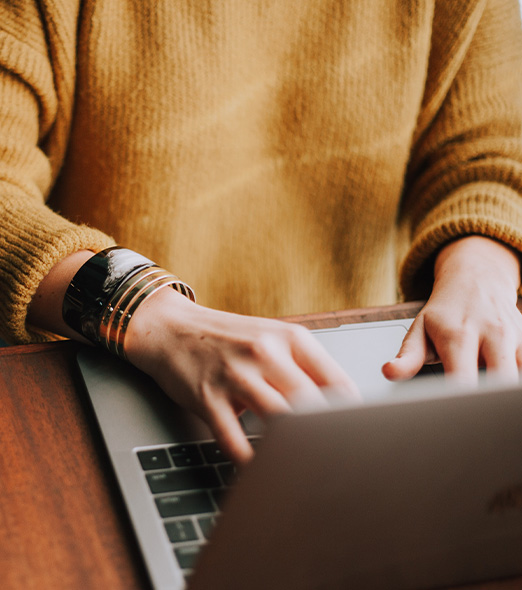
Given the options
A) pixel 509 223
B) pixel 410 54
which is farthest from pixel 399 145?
pixel 509 223

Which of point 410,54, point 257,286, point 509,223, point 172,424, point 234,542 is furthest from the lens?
point 257,286

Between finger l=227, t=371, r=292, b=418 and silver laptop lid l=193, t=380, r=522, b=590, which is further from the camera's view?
finger l=227, t=371, r=292, b=418

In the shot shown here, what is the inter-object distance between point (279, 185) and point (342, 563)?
62cm

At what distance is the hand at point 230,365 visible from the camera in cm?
35

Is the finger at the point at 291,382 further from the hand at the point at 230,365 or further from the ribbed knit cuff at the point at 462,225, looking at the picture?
the ribbed knit cuff at the point at 462,225

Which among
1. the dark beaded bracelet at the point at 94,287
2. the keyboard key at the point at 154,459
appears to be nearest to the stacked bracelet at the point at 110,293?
the dark beaded bracelet at the point at 94,287

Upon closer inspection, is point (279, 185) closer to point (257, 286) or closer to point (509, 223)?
point (257, 286)

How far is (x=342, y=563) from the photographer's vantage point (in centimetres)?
26

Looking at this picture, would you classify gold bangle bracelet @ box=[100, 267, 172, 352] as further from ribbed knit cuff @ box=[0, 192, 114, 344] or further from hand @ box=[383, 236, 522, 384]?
hand @ box=[383, 236, 522, 384]

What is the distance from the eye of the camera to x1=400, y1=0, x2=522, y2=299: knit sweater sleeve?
2.26 feet

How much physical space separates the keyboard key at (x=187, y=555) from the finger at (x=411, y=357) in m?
0.19

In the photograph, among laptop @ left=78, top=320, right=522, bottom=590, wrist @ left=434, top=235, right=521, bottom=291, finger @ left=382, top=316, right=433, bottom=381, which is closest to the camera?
laptop @ left=78, top=320, right=522, bottom=590

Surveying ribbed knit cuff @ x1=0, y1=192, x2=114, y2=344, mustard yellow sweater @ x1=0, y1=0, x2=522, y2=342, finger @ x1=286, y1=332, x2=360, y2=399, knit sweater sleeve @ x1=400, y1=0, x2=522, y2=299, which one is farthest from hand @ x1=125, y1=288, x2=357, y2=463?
knit sweater sleeve @ x1=400, y1=0, x2=522, y2=299

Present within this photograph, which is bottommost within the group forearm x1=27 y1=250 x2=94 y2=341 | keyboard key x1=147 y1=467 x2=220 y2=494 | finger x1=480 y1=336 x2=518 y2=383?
keyboard key x1=147 y1=467 x2=220 y2=494
